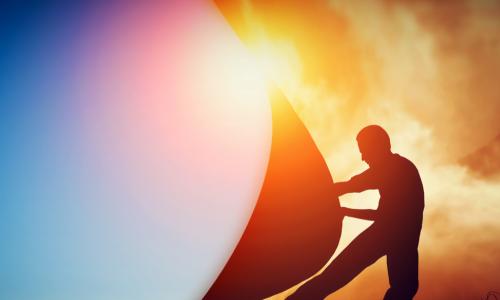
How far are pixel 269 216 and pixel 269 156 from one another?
909 millimetres

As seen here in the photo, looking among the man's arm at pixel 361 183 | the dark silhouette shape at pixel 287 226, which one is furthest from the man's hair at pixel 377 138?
the dark silhouette shape at pixel 287 226

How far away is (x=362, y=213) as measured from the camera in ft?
10.3

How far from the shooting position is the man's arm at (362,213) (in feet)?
9.96

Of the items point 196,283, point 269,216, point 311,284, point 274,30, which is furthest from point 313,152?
point 196,283

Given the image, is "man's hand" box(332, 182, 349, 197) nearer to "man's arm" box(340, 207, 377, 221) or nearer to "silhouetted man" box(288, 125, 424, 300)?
"man's arm" box(340, 207, 377, 221)

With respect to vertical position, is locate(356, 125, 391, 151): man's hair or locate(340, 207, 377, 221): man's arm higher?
locate(356, 125, 391, 151): man's hair

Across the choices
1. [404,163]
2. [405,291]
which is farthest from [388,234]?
[404,163]

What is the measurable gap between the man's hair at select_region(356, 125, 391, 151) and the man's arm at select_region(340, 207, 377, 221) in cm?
67

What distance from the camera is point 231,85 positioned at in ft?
24.2

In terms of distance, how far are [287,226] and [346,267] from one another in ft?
3.42

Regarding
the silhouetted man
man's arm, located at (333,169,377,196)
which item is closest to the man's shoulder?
the silhouetted man

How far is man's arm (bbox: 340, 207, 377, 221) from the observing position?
9.96 feet

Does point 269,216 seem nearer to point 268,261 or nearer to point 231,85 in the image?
point 268,261

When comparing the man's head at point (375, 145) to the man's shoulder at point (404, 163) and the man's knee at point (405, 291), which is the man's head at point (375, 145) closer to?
the man's shoulder at point (404, 163)
